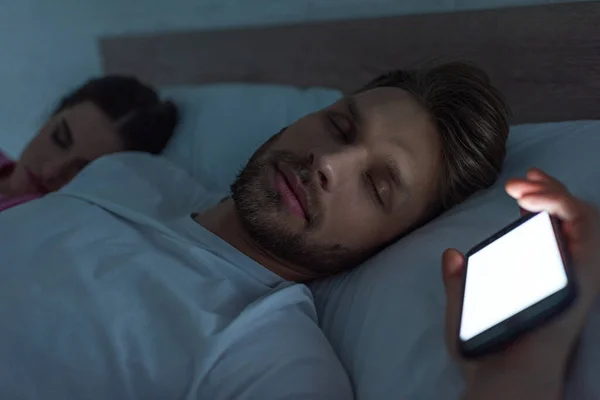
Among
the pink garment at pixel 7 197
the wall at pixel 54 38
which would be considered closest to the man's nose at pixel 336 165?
the pink garment at pixel 7 197

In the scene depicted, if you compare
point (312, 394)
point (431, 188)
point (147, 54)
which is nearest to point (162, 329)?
point (312, 394)

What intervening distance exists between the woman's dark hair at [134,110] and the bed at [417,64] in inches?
6.5

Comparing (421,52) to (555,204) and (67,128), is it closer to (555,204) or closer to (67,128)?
(555,204)

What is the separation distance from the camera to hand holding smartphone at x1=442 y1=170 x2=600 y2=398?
51 centimetres

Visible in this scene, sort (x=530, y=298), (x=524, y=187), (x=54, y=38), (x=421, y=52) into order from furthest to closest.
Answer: (x=54, y=38), (x=421, y=52), (x=524, y=187), (x=530, y=298)

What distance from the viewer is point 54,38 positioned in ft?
6.75

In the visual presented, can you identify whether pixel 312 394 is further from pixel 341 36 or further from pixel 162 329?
pixel 341 36

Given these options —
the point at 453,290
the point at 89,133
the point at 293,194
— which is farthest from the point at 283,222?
the point at 89,133

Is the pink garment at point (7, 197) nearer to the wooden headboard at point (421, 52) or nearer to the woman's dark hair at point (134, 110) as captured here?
the woman's dark hair at point (134, 110)

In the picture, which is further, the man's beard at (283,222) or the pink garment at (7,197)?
the pink garment at (7,197)

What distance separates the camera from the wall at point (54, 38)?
181cm

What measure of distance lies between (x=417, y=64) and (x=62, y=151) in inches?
34.8

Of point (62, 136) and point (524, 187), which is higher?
point (524, 187)

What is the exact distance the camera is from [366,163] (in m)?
0.89
